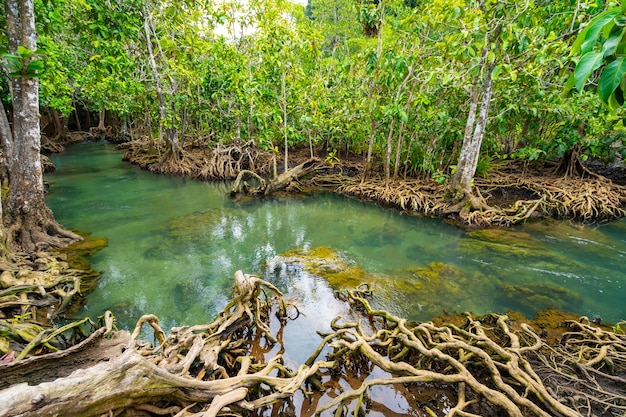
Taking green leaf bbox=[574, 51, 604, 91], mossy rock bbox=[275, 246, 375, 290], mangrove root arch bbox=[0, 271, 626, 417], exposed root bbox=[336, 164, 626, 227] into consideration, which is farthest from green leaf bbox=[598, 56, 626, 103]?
exposed root bbox=[336, 164, 626, 227]

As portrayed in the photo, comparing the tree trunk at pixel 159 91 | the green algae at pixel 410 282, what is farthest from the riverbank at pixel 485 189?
the green algae at pixel 410 282

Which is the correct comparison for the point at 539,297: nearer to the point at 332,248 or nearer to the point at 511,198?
the point at 332,248

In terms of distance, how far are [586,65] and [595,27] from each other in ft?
0.42

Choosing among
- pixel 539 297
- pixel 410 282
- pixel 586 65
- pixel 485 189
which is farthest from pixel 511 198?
pixel 586 65

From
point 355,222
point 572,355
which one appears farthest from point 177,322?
point 355,222

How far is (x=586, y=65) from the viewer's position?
1.16 m

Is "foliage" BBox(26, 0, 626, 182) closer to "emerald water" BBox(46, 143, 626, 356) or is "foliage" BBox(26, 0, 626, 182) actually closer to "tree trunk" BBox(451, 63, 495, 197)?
"tree trunk" BBox(451, 63, 495, 197)

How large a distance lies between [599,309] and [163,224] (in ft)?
27.4

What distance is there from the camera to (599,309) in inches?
172

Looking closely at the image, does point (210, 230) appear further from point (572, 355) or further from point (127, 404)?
point (572, 355)

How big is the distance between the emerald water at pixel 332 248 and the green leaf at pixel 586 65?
3.46 metres

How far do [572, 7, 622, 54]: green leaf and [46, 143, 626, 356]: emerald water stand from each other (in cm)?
353

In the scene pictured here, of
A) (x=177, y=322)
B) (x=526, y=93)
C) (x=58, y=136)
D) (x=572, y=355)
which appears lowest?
(x=177, y=322)

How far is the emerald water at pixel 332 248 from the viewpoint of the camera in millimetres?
4367
